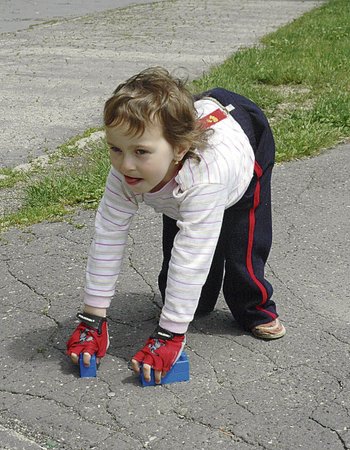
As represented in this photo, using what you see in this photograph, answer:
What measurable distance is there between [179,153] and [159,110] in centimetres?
16

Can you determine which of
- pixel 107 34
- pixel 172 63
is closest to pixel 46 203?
pixel 172 63

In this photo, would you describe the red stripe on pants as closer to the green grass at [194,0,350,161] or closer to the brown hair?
the brown hair

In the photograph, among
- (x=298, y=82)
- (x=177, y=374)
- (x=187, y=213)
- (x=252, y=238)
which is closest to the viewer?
(x=187, y=213)

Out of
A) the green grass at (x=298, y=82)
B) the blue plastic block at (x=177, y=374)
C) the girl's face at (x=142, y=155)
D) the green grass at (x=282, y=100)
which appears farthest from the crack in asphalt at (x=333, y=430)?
the green grass at (x=298, y=82)

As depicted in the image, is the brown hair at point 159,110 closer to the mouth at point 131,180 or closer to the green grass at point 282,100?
the mouth at point 131,180

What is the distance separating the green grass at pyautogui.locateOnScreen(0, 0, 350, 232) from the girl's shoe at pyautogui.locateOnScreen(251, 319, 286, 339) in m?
1.69

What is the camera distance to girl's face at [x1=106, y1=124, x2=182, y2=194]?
279 cm

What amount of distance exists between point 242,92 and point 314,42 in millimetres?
2796

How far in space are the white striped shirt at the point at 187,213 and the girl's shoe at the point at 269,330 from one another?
49 cm

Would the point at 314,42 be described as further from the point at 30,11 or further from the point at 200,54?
the point at 30,11

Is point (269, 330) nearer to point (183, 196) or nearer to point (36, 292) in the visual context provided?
point (183, 196)

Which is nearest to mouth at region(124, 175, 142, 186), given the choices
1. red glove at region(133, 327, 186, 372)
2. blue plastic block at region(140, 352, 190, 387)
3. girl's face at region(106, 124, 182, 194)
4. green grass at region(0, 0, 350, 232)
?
girl's face at region(106, 124, 182, 194)

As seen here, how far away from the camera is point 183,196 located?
286cm

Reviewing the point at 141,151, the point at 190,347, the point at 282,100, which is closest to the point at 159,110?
the point at 141,151
